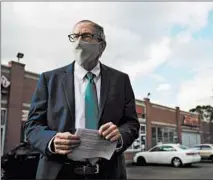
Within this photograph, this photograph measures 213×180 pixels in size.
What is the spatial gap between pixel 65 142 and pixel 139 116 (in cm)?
1219

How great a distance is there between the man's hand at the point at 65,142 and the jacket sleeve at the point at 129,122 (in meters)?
0.16

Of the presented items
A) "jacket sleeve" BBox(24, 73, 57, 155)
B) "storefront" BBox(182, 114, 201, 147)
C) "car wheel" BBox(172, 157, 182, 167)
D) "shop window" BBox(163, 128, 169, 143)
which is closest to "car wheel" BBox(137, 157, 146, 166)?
"car wheel" BBox(172, 157, 182, 167)

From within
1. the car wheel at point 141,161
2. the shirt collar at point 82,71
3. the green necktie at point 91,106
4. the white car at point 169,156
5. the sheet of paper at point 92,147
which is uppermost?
the shirt collar at point 82,71

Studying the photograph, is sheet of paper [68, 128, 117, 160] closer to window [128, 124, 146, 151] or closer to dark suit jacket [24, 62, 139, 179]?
dark suit jacket [24, 62, 139, 179]

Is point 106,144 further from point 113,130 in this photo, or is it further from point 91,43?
point 91,43

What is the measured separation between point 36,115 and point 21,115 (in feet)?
28.6

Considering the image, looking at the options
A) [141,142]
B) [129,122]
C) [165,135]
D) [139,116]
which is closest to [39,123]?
[129,122]

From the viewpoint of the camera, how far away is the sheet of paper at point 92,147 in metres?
0.88

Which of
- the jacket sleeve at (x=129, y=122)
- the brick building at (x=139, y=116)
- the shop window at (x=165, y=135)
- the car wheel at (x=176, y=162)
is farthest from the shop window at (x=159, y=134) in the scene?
the jacket sleeve at (x=129, y=122)

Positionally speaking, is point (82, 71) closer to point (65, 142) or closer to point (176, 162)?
point (65, 142)

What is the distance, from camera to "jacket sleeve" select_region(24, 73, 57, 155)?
0.91 m

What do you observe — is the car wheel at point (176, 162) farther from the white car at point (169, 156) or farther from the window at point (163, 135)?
the window at point (163, 135)

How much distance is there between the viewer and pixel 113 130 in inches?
34.7

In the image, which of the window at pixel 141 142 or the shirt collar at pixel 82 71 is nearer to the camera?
the shirt collar at pixel 82 71
